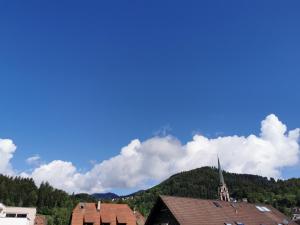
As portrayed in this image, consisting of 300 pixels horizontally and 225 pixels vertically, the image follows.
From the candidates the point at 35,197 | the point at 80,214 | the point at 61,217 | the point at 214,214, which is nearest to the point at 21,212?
the point at 80,214

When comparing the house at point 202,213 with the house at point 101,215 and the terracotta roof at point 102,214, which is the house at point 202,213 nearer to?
the house at point 101,215

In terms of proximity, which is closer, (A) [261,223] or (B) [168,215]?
(B) [168,215]

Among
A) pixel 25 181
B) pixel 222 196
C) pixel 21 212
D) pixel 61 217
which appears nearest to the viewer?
pixel 21 212

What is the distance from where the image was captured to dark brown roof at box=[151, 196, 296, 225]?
37.5 meters

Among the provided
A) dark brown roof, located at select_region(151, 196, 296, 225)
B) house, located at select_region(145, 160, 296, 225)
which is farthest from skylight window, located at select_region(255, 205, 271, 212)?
house, located at select_region(145, 160, 296, 225)

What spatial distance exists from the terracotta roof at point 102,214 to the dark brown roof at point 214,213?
25.2 meters

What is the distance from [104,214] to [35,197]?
120 metres

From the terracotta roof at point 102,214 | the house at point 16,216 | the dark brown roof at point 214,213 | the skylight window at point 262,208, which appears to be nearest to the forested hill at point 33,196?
the house at point 16,216

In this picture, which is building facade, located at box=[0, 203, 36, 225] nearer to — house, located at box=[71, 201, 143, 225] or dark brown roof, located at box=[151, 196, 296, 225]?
house, located at box=[71, 201, 143, 225]

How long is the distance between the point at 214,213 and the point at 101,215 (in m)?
29.2

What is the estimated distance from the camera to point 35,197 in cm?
17262

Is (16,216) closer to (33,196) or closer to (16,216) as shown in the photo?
(16,216)

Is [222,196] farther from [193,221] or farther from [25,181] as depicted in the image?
[25,181]

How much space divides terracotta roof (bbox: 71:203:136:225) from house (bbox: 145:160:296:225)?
2413cm
